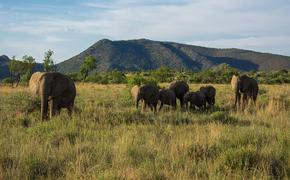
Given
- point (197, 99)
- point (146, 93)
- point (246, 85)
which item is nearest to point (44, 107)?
point (146, 93)

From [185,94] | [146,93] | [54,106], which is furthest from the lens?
[185,94]

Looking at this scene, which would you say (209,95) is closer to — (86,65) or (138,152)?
(138,152)

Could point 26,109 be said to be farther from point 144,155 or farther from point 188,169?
point 188,169

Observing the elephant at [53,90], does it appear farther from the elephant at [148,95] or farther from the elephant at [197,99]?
the elephant at [197,99]

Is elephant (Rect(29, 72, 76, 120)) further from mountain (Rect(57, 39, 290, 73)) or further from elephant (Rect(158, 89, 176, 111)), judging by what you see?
mountain (Rect(57, 39, 290, 73))

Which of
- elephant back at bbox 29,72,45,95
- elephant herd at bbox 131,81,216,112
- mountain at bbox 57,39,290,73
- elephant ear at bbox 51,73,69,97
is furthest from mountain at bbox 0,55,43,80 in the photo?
elephant ear at bbox 51,73,69,97

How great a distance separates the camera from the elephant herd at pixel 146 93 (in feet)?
48.7

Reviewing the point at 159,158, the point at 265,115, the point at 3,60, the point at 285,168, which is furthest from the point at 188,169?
the point at 3,60

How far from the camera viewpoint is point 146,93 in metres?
19.9

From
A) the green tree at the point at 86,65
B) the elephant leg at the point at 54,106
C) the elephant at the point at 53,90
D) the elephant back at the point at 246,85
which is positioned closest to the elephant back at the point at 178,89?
the elephant back at the point at 246,85

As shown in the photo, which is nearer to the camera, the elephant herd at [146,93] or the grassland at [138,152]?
the grassland at [138,152]

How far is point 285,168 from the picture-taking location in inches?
286

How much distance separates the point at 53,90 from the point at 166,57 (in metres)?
144

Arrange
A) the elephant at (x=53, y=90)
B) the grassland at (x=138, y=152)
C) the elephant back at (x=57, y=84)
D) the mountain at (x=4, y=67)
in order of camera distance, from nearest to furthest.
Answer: the grassland at (x=138, y=152) < the elephant at (x=53, y=90) < the elephant back at (x=57, y=84) < the mountain at (x=4, y=67)
